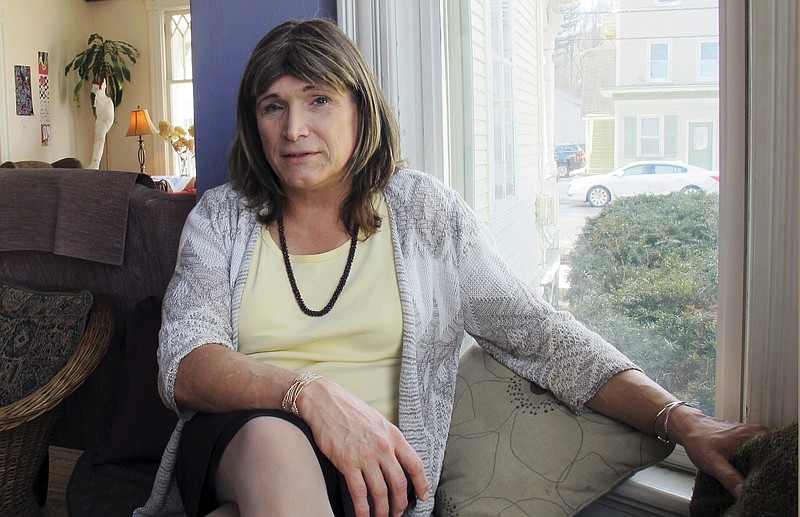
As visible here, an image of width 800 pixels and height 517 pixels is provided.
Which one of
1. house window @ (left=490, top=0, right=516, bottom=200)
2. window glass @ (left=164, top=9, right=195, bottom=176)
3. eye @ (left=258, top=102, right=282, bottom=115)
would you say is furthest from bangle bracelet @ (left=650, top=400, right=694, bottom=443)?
window glass @ (left=164, top=9, right=195, bottom=176)

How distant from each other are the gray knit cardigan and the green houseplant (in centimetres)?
715

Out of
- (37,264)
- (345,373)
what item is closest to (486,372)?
(345,373)

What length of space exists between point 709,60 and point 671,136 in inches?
6.2

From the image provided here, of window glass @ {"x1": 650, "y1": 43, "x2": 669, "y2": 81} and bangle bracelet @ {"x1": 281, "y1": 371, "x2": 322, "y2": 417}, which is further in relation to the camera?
window glass @ {"x1": 650, "y1": 43, "x2": 669, "y2": 81}

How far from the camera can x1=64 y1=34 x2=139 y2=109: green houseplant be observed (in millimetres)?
8102

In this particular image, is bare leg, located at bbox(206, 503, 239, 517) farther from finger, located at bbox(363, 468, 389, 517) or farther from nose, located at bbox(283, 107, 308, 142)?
nose, located at bbox(283, 107, 308, 142)

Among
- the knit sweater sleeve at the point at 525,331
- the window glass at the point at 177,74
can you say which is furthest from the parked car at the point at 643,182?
the window glass at the point at 177,74

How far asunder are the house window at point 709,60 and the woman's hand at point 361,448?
2.93ft

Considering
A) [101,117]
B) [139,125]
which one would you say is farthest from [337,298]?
[101,117]

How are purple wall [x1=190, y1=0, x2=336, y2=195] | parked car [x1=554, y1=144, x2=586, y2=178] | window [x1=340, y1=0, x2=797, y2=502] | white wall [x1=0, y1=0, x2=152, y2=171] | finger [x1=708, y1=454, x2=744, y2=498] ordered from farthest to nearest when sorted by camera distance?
white wall [x1=0, y1=0, x2=152, y2=171] < purple wall [x1=190, y1=0, x2=336, y2=195] < parked car [x1=554, y1=144, x2=586, y2=178] < window [x1=340, y1=0, x2=797, y2=502] < finger [x1=708, y1=454, x2=744, y2=498]

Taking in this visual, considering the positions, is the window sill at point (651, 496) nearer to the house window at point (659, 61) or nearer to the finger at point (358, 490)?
the finger at point (358, 490)

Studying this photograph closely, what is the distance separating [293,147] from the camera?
4.95 ft

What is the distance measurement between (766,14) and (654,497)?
0.92 meters

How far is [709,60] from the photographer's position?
149 cm
